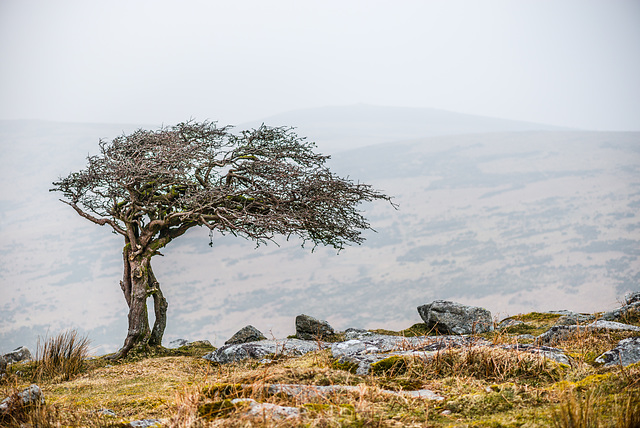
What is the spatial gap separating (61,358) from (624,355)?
11.0m

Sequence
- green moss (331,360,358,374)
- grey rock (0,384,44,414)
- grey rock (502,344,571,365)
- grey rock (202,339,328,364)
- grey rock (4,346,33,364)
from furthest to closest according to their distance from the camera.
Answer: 1. grey rock (4,346,33,364)
2. grey rock (202,339,328,364)
3. green moss (331,360,358,374)
4. grey rock (502,344,571,365)
5. grey rock (0,384,44,414)

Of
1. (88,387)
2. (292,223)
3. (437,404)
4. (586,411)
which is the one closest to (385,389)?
(437,404)

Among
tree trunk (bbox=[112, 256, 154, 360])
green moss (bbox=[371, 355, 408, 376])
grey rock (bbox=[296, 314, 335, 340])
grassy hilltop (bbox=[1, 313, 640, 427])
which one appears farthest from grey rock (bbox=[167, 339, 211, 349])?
green moss (bbox=[371, 355, 408, 376])

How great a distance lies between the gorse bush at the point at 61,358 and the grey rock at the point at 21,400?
19.4 ft

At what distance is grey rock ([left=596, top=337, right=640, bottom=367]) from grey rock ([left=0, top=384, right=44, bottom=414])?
6.29 metres

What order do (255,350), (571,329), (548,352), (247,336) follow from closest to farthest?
(548,352), (571,329), (255,350), (247,336)

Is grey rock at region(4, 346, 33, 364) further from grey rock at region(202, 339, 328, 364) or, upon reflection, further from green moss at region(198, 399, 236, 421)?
green moss at region(198, 399, 236, 421)

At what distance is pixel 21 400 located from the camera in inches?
205

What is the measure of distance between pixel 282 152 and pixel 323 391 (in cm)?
1091

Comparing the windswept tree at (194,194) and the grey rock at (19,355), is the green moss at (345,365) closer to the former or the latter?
the windswept tree at (194,194)

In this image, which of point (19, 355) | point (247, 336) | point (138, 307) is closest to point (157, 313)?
point (138, 307)

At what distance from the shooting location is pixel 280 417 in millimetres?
3916

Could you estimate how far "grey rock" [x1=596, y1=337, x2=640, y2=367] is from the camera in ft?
17.8

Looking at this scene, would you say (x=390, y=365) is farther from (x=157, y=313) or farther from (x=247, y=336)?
(x=157, y=313)
